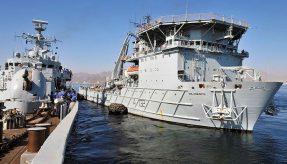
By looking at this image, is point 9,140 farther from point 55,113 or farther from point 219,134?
point 219,134

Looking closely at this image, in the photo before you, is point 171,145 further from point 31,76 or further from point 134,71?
point 134,71

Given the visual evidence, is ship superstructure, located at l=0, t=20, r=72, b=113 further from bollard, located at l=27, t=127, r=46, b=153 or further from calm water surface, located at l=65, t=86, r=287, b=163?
bollard, located at l=27, t=127, r=46, b=153

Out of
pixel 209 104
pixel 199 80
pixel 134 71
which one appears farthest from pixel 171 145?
pixel 134 71

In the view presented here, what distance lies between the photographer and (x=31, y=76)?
49.7 feet

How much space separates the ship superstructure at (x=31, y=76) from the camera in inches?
551

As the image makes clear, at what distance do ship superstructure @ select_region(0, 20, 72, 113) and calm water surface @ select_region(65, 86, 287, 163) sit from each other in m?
3.39

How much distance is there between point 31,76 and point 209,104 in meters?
12.2

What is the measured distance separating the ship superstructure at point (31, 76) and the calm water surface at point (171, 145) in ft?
11.1

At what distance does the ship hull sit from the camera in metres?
17.3

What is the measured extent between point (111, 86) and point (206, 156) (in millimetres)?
30410

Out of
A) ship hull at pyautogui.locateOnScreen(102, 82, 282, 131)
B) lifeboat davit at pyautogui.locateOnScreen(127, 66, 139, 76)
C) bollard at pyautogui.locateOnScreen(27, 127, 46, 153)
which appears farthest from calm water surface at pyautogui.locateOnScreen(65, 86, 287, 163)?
lifeboat davit at pyautogui.locateOnScreen(127, 66, 139, 76)

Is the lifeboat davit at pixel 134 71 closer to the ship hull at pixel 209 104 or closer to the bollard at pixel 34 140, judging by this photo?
the ship hull at pixel 209 104

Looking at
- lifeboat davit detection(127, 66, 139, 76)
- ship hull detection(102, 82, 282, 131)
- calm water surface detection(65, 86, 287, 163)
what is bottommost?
calm water surface detection(65, 86, 287, 163)

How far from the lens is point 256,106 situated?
17.5 m
